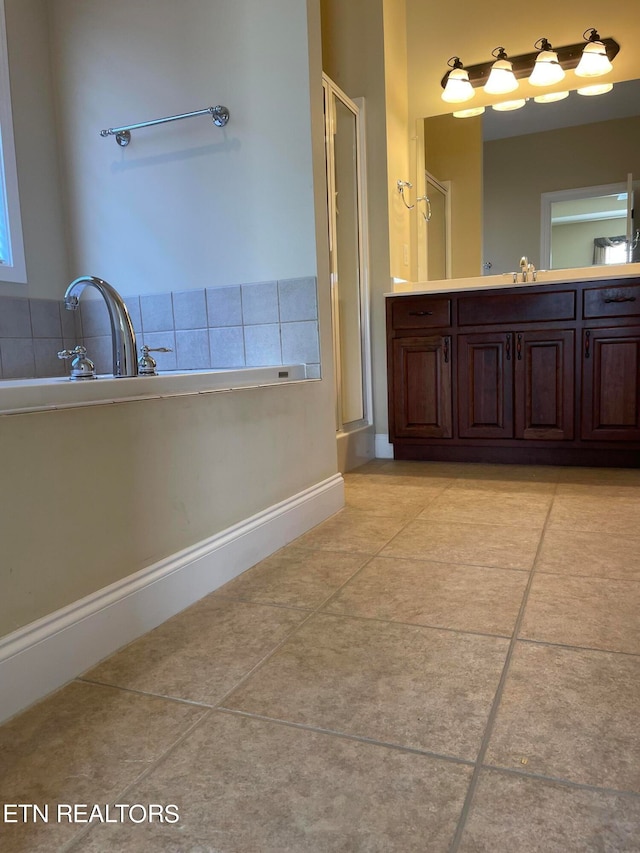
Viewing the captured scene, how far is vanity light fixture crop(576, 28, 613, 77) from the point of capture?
9.73 feet

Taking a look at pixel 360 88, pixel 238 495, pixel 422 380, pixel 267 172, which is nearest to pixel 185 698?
pixel 238 495

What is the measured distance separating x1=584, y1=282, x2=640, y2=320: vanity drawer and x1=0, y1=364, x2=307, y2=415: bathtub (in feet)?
5.02

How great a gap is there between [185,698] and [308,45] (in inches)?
75.6

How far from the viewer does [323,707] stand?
99 cm

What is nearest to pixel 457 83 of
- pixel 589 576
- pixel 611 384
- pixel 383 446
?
pixel 611 384

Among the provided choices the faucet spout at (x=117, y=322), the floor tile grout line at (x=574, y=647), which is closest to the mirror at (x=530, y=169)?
the faucet spout at (x=117, y=322)

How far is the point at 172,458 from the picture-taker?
1.43 meters

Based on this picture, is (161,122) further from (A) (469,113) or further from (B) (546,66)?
(B) (546,66)

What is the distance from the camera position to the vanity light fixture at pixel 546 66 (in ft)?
10.0

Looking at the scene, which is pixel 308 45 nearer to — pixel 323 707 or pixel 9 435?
pixel 9 435

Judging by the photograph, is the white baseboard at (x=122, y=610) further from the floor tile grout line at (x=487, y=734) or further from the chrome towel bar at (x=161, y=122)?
the chrome towel bar at (x=161, y=122)

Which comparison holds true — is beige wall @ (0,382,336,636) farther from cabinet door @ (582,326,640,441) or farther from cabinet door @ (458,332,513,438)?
cabinet door @ (582,326,640,441)

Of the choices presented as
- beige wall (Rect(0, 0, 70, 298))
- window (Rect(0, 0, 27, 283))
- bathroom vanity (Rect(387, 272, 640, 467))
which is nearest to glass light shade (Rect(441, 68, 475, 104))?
bathroom vanity (Rect(387, 272, 640, 467))

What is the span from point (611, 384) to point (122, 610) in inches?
91.1
